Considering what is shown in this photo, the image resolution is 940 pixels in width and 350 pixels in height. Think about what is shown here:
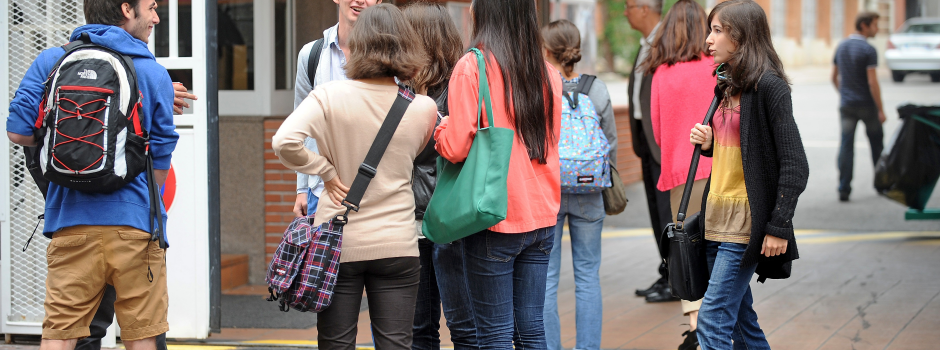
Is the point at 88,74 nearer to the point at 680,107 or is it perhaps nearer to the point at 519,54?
the point at 519,54

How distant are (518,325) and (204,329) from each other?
7.21 ft

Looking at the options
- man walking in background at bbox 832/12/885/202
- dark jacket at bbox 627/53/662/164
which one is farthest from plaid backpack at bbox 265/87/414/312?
man walking in background at bbox 832/12/885/202

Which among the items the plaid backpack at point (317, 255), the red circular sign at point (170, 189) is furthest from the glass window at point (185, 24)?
the plaid backpack at point (317, 255)

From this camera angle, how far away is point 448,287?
3354mm

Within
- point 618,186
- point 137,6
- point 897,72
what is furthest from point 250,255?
point 897,72

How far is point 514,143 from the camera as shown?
313 cm

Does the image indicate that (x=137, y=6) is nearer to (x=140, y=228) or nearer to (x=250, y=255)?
(x=140, y=228)

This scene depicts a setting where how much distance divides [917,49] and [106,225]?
20.4m

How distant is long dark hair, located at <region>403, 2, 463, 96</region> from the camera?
136 inches

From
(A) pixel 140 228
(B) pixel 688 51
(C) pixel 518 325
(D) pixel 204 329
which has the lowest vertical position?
(D) pixel 204 329

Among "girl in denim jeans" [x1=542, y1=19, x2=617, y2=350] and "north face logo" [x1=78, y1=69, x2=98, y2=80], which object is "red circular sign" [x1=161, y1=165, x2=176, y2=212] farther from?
"girl in denim jeans" [x1=542, y1=19, x2=617, y2=350]

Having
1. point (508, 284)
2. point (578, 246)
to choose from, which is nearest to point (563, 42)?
point (578, 246)

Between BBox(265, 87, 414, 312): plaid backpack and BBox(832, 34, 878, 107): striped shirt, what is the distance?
8777mm

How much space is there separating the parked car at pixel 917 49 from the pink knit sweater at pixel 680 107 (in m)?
17.5
